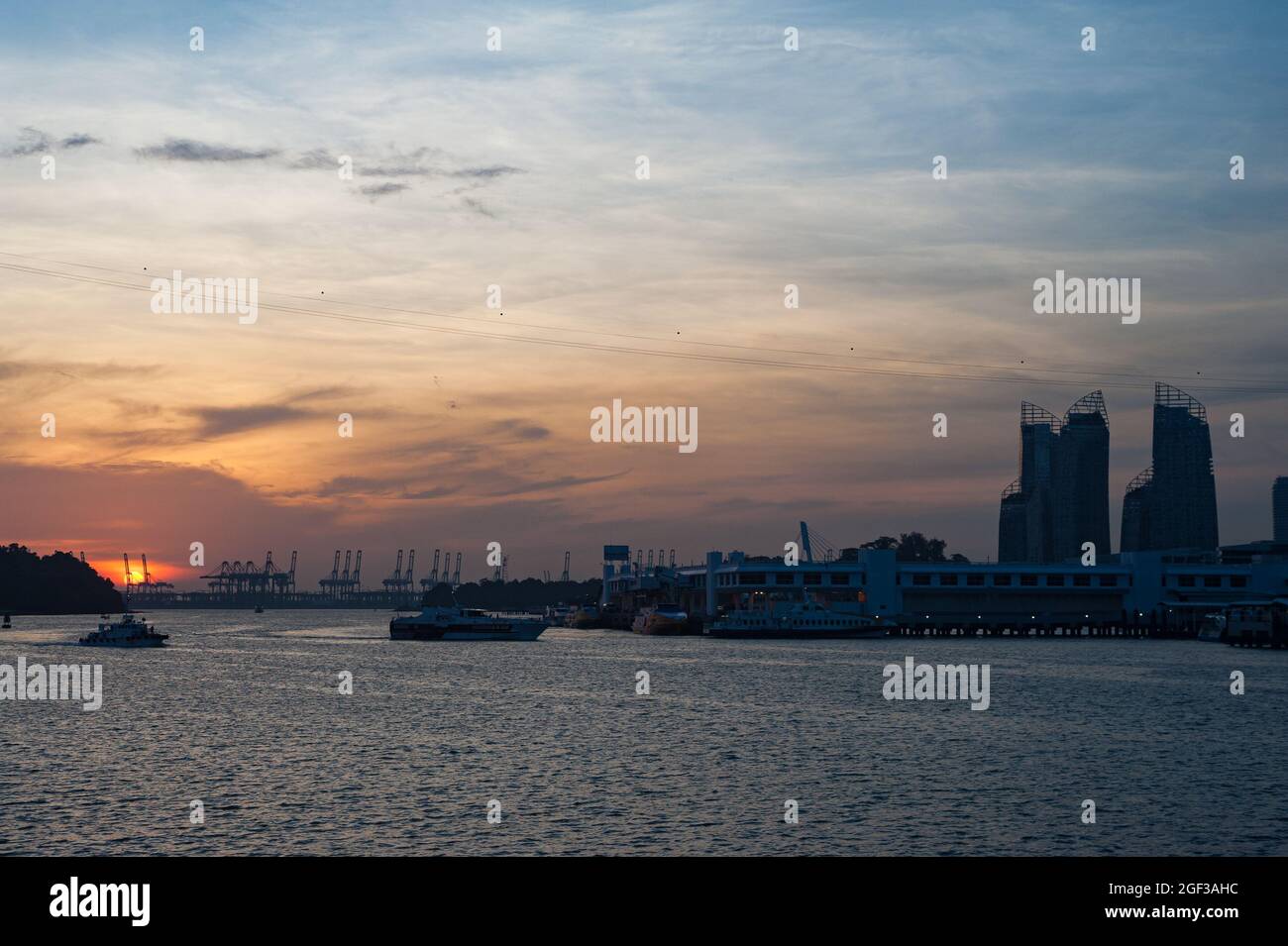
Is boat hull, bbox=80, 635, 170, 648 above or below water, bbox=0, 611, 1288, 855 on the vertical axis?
below

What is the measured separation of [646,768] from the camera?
53.0m

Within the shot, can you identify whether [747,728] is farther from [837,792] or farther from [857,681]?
[857,681]

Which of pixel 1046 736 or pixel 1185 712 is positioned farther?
pixel 1185 712

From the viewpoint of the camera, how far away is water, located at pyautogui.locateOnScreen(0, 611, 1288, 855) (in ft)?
126
